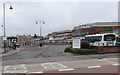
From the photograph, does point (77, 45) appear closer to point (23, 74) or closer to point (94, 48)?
point (94, 48)

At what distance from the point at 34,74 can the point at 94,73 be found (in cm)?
336

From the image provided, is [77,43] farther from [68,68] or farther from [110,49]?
[68,68]

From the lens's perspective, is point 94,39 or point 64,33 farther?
point 64,33

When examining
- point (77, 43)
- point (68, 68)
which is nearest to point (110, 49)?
point (77, 43)

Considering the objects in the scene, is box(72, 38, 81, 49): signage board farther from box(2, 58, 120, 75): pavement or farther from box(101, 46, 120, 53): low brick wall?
box(2, 58, 120, 75): pavement

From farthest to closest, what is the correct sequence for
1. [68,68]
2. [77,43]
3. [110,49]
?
1. [77,43]
2. [110,49]
3. [68,68]

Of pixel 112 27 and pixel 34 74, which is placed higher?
→ pixel 112 27

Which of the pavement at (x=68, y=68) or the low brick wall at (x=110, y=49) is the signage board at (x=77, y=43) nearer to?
the low brick wall at (x=110, y=49)

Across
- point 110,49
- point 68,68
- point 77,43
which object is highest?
point 77,43

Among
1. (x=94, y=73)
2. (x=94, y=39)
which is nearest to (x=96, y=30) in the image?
(x=94, y=39)

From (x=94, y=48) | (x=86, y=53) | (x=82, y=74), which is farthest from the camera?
(x=94, y=48)

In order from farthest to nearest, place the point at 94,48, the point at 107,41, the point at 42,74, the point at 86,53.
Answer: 1. the point at 107,41
2. the point at 94,48
3. the point at 86,53
4. the point at 42,74

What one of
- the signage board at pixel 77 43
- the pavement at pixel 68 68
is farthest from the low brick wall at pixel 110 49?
the pavement at pixel 68 68

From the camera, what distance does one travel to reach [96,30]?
9388 centimetres
